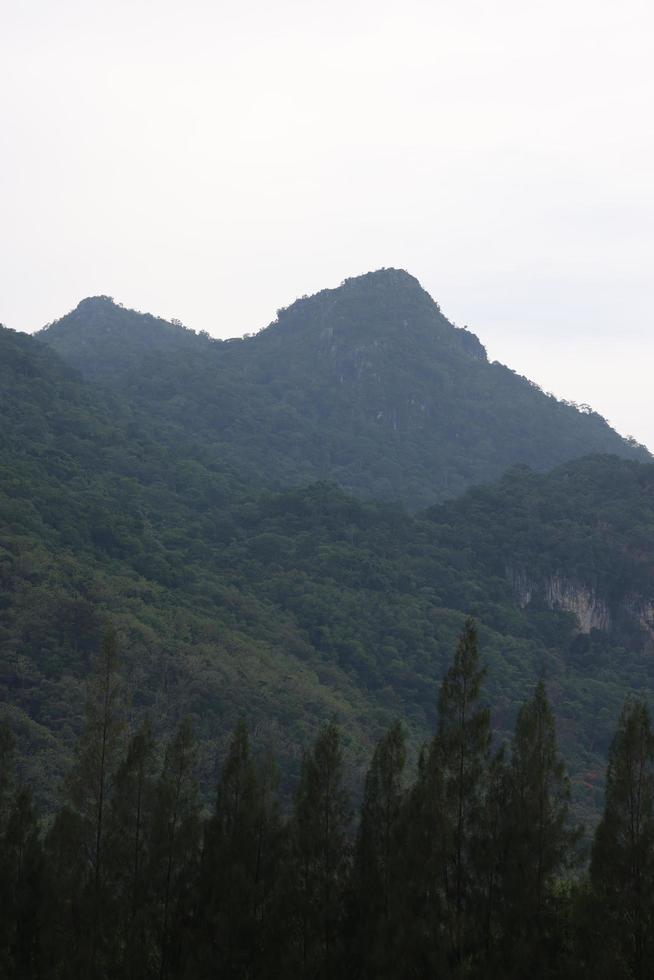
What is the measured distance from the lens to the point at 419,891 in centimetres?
2622

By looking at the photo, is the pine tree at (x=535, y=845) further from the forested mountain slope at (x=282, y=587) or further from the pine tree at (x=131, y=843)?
the forested mountain slope at (x=282, y=587)

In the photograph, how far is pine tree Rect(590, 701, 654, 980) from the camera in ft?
78.9

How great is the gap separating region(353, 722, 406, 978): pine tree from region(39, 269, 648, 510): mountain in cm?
9049

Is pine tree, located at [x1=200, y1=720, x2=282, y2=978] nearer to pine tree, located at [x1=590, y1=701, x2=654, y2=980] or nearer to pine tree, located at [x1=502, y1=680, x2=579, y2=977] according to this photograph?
pine tree, located at [x1=502, y1=680, x2=579, y2=977]

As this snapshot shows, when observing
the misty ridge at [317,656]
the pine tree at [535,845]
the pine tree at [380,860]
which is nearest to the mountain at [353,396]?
the misty ridge at [317,656]

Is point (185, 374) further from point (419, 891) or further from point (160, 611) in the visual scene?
point (419, 891)

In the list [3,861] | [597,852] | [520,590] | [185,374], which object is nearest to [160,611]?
[520,590]

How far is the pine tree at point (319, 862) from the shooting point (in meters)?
26.7

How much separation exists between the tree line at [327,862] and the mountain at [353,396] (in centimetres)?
9031

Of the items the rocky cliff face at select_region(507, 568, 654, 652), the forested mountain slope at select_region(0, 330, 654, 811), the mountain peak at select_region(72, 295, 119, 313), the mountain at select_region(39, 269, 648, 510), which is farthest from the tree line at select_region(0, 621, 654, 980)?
the mountain peak at select_region(72, 295, 119, 313)

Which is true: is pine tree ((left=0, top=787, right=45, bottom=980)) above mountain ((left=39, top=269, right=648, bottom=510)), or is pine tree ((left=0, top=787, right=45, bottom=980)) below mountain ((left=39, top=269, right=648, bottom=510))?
below

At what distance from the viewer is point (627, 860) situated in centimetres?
2502

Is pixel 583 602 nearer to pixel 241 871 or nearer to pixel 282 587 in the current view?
pixel 282 587

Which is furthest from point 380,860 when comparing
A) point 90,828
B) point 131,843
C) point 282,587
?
point 282,587
